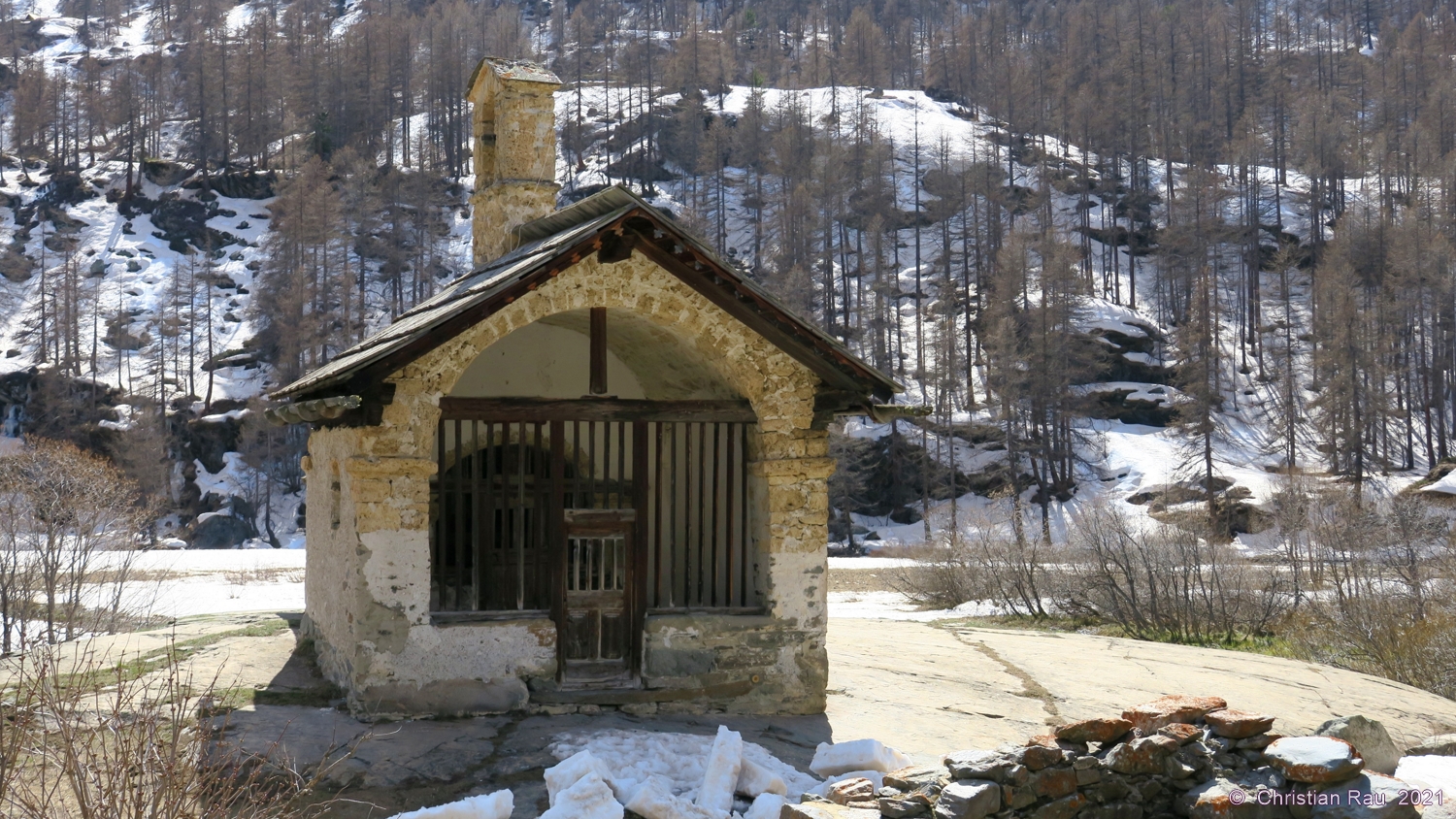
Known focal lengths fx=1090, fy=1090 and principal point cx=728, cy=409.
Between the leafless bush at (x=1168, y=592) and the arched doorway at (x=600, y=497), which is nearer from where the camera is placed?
the arched doorway at (x=600, y=497)

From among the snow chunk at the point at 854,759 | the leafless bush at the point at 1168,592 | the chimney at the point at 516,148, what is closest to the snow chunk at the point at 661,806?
the snow chunk at the point at 854,759

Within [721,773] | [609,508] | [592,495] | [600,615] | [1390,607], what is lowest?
[1390,607]

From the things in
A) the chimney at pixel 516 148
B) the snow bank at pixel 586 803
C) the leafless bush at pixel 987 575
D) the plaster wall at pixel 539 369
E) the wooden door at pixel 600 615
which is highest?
the chimney at pixel 516 148

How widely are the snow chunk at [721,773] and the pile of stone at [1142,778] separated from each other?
0.51 meters

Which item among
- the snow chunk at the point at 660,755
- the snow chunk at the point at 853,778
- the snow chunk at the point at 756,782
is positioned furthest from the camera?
the snow chunk at the point at 660,755

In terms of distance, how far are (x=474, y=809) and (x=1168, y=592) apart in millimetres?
13049

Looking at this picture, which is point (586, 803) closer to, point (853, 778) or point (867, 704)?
point (853, 778)

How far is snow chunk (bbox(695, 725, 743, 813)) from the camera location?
6.46 meters

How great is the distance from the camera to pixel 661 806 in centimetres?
627

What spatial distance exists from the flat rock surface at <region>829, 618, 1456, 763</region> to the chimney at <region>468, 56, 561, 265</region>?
20.3ft

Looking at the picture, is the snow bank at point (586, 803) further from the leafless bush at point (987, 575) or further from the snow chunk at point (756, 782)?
the leafless bush at point (987, 575)

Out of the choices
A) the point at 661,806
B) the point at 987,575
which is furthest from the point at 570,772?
the point at 987,575

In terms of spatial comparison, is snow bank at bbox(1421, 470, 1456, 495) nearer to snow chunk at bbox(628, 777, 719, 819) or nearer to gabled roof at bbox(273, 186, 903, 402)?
gabled roof at bbox(273, 186, 903, 402)

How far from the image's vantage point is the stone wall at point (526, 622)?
8109 mm
